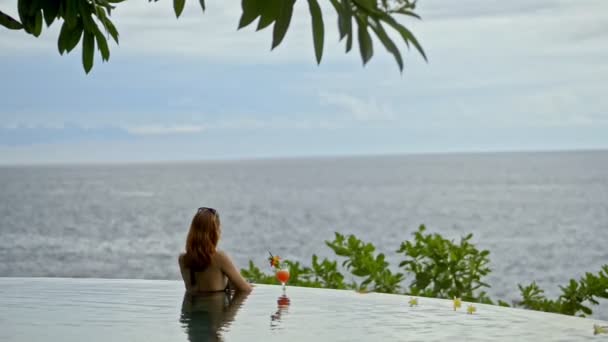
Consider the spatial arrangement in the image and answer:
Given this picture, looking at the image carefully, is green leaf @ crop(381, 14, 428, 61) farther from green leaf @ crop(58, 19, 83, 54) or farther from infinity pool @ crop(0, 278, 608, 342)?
infinity pool @ crop(0, 278, 608, 342)

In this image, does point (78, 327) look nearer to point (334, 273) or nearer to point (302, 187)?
point (334, 273)

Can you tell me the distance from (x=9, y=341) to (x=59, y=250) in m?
42.8

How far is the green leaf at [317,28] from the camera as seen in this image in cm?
247

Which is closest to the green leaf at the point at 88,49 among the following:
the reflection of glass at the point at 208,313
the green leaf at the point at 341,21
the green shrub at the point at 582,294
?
the green leaf at the point at 341,21

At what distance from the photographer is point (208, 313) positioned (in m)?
6.38

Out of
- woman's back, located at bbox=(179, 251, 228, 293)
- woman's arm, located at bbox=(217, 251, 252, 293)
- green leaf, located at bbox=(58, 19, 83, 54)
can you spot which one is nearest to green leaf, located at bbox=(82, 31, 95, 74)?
green leaf, located at bbox=(58, 19, 83, 54)

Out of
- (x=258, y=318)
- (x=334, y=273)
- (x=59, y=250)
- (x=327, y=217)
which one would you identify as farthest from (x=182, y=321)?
(x=327, y=217)

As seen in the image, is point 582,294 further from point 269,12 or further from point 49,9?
point 269,12

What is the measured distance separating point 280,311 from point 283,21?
13.9 ft

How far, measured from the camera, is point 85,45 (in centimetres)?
384

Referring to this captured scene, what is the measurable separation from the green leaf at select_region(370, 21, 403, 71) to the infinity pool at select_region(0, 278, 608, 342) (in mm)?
3331

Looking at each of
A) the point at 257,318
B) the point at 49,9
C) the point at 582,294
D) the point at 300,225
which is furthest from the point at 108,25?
the point at 300,225

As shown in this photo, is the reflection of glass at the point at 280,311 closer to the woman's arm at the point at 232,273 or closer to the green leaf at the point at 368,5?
the woman's arm at the point at 232,273

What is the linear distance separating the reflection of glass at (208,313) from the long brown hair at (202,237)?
0.27m
